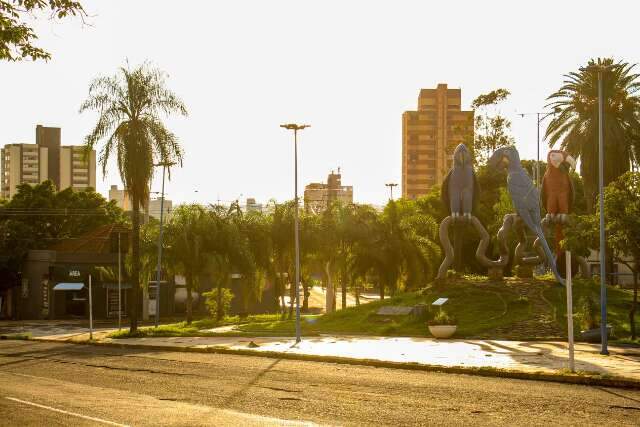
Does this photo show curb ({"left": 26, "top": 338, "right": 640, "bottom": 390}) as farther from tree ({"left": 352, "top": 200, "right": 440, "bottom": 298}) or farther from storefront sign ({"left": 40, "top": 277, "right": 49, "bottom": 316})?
storefront sign ({"left": 40, "top": 277, "right": 49, "bottom": 316})

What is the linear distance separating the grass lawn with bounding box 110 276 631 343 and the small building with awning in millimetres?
22292

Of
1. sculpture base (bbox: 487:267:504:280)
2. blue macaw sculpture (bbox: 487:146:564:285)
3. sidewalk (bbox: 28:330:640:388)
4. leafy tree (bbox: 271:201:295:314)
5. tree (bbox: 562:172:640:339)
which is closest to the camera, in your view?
sidewalk (bbox: 28:330:640:388)

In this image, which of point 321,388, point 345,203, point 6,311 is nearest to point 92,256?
point 6,311

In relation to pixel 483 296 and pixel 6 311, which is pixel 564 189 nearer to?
pixel 483 296

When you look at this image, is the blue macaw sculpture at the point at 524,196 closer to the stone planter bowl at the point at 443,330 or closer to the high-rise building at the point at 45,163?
the stone planter bowl at the point at 443,330

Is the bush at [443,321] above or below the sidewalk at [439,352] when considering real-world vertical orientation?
above

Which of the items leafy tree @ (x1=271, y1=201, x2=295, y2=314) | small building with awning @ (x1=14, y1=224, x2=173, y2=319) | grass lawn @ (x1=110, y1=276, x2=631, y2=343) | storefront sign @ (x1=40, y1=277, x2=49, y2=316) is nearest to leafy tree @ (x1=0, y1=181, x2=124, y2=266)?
small building with awning @ (x1=14, y1=224, x2=173, y2=319)

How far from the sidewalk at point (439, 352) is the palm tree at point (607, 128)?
66.0 feet

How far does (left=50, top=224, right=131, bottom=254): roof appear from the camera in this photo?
2670 inches

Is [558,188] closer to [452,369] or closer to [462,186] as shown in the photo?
[462,186]

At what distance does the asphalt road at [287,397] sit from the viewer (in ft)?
47.4

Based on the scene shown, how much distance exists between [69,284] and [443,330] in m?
40.0

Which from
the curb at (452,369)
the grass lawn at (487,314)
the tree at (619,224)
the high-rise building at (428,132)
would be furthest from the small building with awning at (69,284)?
the high-rise building at (428,132)

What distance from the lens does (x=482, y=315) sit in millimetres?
36438
